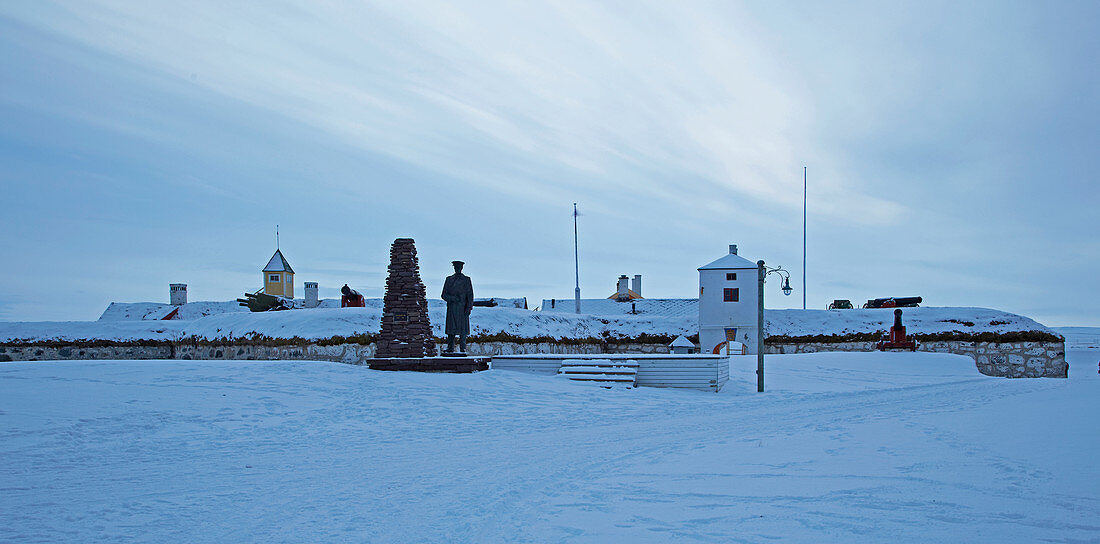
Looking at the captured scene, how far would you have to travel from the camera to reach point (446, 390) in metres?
16.9

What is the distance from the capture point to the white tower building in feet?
111

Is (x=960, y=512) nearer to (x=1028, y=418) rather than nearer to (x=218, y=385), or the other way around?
(x=1028, y=418)

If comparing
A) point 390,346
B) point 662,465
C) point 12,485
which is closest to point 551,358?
point 390,346

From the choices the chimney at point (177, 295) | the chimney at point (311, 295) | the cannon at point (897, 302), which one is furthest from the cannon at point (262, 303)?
the cannon at point (897, 302)

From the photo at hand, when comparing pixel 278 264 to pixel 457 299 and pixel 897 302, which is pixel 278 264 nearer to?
pixel 457 299

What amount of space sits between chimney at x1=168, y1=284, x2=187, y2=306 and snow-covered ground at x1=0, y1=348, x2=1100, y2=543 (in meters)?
30.4

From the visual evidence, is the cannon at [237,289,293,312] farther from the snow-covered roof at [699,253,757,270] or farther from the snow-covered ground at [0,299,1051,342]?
the snow-covered roof at [699,253,757,270]

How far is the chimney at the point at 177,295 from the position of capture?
4525 centimetres

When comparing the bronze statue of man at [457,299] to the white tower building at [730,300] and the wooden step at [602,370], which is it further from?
the white tower building at [730,300]

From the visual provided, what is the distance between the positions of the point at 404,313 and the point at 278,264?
122ft

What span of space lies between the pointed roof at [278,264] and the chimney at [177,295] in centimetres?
823

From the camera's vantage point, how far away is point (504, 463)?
30.0 feet

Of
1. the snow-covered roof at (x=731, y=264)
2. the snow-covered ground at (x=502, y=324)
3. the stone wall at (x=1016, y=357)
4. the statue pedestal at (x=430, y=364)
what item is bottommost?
the stone wall at (x=1016, y=357)

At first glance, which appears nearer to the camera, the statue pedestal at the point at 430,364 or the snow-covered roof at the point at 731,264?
the statue pedestal at the point at 430,364
